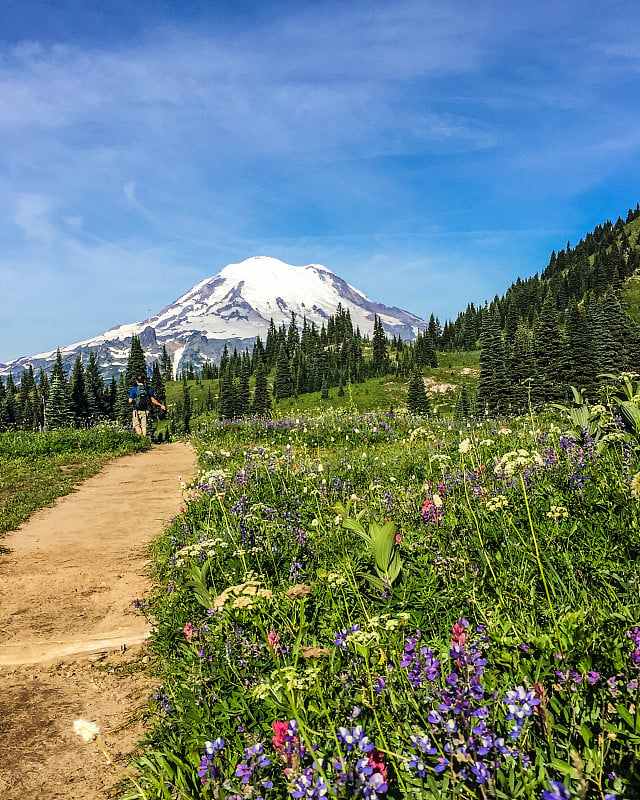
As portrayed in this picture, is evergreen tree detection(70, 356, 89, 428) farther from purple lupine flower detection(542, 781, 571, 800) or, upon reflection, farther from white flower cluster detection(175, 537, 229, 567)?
purple lupine flower detection(542, 781, 571, 800)

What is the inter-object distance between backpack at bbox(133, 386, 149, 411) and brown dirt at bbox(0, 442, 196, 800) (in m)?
13.8

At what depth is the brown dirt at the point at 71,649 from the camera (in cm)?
343

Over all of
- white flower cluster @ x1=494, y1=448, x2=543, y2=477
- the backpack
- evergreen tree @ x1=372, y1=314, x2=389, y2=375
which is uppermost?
evergreen tree @ x1=372, y1=314, x2=389, y2=375

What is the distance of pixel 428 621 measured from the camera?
3881mm

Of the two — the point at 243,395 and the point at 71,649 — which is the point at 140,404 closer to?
the point at 71,649

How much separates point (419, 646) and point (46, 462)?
16190mm

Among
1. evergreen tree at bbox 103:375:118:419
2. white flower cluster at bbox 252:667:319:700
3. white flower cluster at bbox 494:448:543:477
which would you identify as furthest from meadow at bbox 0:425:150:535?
evergreen tree at bbox 103:375:118:419

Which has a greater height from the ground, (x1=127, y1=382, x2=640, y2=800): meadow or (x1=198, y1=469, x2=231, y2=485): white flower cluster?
(x1=198, y1=469, x2=231, y2=485): white flower cluster

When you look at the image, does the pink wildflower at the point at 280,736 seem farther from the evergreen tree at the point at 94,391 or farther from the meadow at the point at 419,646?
the evergreen tree at the point at 94,391

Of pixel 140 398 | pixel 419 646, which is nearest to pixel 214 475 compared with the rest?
pixel 419 646

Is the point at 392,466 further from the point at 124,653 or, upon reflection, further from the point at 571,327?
the point at 571,327

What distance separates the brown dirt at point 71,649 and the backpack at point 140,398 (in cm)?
1383

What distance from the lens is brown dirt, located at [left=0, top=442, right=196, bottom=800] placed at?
11.3 ft

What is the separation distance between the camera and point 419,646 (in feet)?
11.5
